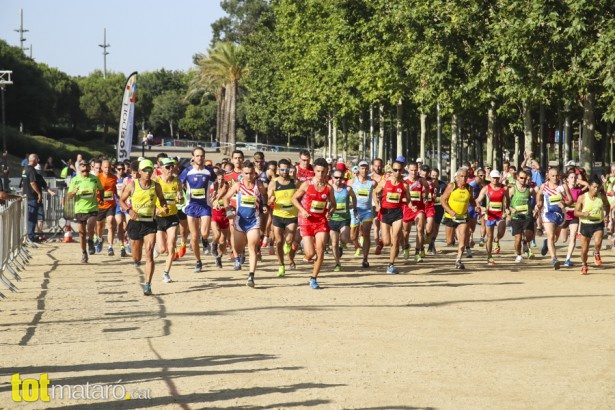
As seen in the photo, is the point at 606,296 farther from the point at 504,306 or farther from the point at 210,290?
the point at 210,290

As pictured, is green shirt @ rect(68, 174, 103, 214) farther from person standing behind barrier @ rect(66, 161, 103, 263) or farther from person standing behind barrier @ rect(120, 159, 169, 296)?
person standing behind barrier @ rect(120, 159, 169, 296)

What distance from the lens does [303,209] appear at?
1778cm

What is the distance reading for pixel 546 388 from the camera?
33.2 ft

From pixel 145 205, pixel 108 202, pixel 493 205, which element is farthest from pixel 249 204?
pixel 108 202

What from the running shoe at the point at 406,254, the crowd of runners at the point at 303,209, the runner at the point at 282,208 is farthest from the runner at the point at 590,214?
the runner at the point at 282,208

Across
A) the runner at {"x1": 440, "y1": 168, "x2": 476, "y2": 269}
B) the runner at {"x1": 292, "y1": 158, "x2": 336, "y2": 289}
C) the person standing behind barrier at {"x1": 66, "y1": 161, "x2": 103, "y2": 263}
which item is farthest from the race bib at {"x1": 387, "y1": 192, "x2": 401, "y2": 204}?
the person standing behind barrier at {"x1": 66, "y1": 161, "x2": 103, "y2": 263}

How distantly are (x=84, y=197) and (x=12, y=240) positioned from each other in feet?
7.76

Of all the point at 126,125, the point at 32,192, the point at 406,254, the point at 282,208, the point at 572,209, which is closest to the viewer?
the point at 282,208

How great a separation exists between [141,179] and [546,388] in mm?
8507

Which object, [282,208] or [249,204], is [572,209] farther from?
[249,204]

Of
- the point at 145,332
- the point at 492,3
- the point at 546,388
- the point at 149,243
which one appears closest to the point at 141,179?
the point at 149,243

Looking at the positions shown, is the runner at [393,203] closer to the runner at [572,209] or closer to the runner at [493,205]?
the runner at [493,205]

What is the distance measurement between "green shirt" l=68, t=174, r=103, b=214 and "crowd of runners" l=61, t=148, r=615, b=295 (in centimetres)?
2

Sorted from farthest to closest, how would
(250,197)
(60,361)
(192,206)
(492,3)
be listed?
(492,3) < (192,206) < (250,197) < (60,361)
